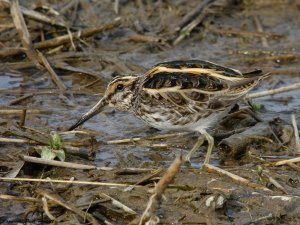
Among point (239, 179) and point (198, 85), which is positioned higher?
point (198, 85)

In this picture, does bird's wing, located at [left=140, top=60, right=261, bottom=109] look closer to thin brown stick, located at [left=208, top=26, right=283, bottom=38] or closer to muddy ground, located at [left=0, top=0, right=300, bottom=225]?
muddy ground, located at [left=0, top=0, right=300, bottom=225]

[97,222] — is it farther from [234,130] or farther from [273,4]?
[273,4]

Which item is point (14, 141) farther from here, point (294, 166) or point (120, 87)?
point (294, 166)

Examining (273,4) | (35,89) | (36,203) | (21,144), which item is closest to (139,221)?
(36,203)

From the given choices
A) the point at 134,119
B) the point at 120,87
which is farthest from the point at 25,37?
the point at 120,87

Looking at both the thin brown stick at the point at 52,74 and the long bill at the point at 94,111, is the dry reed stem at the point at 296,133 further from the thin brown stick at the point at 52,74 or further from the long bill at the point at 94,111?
the thin brown stick at the point at 52,74

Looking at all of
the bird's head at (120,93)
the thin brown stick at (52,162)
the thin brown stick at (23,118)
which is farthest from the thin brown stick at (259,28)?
the thin brown stick at (52,162)

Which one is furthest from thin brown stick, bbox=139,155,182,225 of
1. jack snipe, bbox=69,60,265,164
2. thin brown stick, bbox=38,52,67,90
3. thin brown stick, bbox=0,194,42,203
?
thin brown stick, bbox=38,52,67,90
